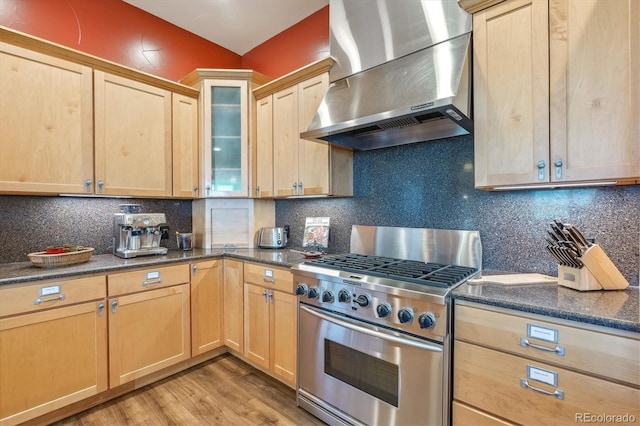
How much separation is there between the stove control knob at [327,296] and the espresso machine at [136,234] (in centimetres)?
152

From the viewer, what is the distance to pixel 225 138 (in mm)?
2900

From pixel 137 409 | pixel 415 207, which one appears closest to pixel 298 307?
pixel 415 207

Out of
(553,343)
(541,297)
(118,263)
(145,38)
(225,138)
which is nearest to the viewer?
(553,343)

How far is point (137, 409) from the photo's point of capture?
2.00 meters

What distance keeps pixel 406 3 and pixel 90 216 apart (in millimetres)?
2813

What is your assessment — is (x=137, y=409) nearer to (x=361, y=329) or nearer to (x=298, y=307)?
(x=298, y=307)

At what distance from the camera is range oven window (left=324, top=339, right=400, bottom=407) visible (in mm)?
1547

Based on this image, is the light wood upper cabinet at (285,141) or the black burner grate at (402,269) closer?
the black burner grate at (402,269)

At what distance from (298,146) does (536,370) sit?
6.74ft

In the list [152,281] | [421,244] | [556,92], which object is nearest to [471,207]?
[421,244]

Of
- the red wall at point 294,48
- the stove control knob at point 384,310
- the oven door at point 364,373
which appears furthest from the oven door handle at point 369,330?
the red wall at point 294,48

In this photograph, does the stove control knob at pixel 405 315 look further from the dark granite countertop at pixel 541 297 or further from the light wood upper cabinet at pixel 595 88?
the light wood upper cabinet at pixel 595 88

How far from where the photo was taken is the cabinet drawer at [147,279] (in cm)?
205

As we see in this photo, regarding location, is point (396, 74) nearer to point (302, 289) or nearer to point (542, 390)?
point (302, 289)
